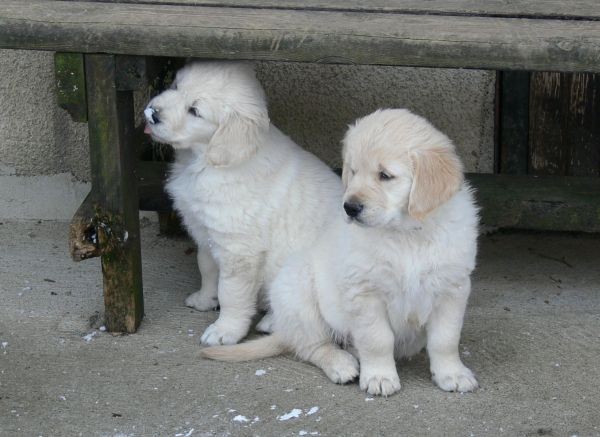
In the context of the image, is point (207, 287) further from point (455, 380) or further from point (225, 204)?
point (455, 380)

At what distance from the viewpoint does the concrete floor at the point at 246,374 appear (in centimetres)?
342

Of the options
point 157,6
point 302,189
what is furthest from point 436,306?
point 157,6

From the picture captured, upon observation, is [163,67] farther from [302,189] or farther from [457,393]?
[457,393]

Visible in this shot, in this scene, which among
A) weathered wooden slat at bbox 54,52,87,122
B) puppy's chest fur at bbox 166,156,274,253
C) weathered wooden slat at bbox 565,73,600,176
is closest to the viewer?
weathered wooden slat at bbox 54,52,87,122

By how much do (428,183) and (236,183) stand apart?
1.00 meters

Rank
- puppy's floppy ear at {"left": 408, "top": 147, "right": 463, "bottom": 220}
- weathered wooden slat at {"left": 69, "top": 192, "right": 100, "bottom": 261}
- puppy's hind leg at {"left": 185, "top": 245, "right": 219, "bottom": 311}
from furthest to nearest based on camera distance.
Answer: puppy's hind leg at {"left": 185, "top": 245, "right": 219, "bottom": 311} → weathered wooden slat at {"left": 69, "top": 192, "right": 100, "bottom": 261} → puppy's floppy ear at {"left": 408, "top": 147, "right": 463, "bottom": 220}

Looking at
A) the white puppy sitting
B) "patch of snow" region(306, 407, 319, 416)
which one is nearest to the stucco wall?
the white puppy sitting

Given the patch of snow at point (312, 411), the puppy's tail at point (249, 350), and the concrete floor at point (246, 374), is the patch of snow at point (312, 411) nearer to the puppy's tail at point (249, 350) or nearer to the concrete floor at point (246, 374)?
the concrete floor at point (246, 374)

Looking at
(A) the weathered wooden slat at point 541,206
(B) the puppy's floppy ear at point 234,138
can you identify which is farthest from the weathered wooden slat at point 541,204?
(B) the puppy's floppy ear at point 234,138

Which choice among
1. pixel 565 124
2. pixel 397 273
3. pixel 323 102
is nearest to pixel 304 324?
pixel 397 273

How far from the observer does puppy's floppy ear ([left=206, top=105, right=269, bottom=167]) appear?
12.7ft

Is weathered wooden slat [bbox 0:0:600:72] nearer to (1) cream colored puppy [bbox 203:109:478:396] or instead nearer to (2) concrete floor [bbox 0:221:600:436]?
(1) cream colored puppy [bbox 203:109:478:396]

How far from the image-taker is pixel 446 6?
3.78 m

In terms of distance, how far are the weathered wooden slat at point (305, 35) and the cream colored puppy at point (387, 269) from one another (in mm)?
256
